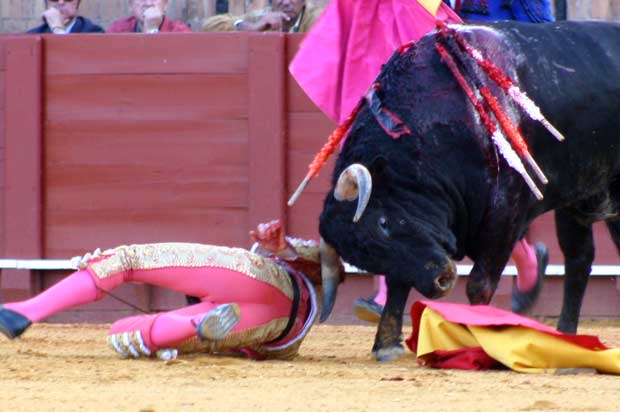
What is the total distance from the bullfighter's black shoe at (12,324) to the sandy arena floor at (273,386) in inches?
4.5

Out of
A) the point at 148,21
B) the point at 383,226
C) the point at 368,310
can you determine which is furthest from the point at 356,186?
the point at 148,21

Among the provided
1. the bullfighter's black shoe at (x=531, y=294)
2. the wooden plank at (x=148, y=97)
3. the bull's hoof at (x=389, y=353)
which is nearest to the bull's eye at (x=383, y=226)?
the bull's hoof at (x=389, y=353)

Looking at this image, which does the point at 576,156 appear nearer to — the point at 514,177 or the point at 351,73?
the point at 514,177

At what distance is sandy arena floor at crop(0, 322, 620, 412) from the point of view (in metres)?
4.06

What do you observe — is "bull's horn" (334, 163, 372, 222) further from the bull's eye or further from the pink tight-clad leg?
the pink tight-clad leg

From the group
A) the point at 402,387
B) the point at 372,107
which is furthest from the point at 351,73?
the point at 402,387

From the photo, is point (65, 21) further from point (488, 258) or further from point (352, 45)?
point (488, 258)

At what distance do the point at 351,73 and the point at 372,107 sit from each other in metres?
0.70

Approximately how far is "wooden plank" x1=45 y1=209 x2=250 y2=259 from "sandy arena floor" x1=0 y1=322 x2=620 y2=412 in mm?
2471

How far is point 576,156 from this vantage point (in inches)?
228

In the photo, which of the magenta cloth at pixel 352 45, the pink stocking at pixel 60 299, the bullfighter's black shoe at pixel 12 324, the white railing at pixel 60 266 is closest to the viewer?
the bullfighter's black shoe at pixel 12 324

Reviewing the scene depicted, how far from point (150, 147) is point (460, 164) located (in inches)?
122

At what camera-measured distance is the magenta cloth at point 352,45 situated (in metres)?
6.20

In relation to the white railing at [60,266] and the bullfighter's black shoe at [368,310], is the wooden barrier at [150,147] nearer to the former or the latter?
the white railing at [60,266]
